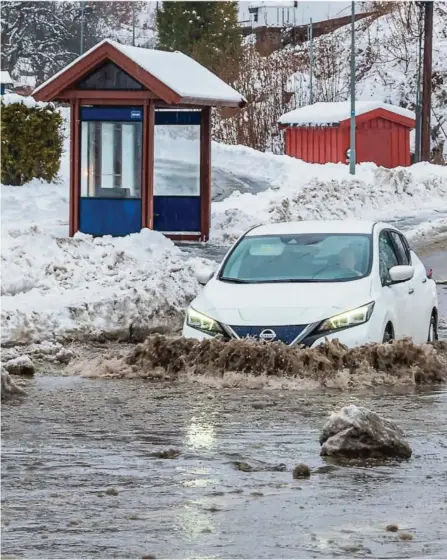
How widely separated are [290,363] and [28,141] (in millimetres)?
19729

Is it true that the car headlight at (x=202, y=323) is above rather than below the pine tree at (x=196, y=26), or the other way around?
below

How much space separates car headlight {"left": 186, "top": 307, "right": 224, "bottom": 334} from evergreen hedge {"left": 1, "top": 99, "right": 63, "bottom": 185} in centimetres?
1747

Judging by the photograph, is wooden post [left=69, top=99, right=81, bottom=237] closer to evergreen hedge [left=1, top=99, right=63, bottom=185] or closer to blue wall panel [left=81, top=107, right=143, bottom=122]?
blue wall panel [left=81, top=107, right=143, bottom=122]

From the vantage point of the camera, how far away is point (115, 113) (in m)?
Result: 22.8

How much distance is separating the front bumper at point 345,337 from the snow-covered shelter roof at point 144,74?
11189 millimetres

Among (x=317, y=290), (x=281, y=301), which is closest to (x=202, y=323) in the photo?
(x=281, y=301)

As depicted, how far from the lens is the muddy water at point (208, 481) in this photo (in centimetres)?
628

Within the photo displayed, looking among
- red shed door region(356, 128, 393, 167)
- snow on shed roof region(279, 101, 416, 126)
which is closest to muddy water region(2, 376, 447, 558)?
snow on shed roof region(279, 101, 416, 126)

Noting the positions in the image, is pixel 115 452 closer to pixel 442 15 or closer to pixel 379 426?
pixel 379 426

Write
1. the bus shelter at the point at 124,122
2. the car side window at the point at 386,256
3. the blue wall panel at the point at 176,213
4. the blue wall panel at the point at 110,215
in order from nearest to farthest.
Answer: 1. the car side window at the point at 386,256
2. the bus shelter at the point at 124,122
3. the blue wall panel at the point at 110,215
4. the blue wall panel at the point at 176,213

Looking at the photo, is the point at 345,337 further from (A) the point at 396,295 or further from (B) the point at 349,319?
(A) the point at 396,295

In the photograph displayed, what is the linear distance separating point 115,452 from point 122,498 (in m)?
1.29

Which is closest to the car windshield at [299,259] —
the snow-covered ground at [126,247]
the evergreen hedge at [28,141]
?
the snow-covered ground at [126,247]

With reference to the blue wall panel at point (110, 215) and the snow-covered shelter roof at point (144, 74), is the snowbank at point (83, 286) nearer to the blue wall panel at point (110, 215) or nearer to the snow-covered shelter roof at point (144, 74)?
the blue wall panel at point (110, 215)
